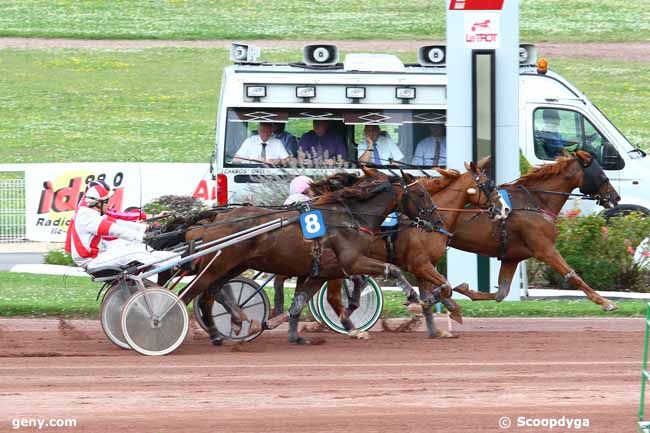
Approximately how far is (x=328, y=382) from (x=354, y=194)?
99.2 inches

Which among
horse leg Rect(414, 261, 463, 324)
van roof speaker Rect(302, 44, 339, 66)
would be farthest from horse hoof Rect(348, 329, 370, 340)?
van roof speaker Rect(302, 44, 339, 66)

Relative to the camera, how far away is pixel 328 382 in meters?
10.4

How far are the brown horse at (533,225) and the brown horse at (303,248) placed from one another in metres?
1.51

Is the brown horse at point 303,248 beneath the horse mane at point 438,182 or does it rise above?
beneath

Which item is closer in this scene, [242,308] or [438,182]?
[242,308]

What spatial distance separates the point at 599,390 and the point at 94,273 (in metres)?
4.48

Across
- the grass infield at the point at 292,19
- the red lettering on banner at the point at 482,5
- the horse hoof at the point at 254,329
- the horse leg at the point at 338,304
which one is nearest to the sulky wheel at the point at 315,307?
the horse leg at the point at 338,304

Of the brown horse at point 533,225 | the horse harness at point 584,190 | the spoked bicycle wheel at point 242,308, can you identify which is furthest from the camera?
the horse harness at point 584,190

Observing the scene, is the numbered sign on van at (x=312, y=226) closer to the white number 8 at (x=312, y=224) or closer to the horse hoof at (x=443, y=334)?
the white number 8 at (x=312, y=224)

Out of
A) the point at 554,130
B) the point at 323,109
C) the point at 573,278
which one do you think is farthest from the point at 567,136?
the point at 573,278

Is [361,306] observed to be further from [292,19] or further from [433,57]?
[292,19]

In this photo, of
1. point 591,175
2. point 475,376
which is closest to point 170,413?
point 475,376

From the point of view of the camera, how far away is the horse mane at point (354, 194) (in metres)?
12.3

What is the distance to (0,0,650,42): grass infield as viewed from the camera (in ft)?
138
